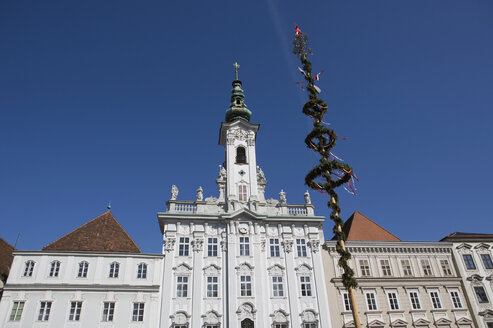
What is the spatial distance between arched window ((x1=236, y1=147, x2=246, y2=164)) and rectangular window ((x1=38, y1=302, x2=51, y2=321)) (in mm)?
21668

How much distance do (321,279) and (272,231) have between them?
6.30 metres

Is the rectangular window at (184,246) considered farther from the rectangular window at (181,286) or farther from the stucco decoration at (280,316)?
the stucco decoration at (280,316)

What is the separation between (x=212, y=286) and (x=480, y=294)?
25.5 meters

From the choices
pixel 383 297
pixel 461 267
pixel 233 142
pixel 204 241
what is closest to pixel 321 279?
pixel 383 297

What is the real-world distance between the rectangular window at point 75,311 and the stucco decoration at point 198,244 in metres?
10.1

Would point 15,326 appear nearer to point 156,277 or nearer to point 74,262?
point 74,262

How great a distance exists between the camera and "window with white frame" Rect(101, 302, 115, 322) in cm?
2767

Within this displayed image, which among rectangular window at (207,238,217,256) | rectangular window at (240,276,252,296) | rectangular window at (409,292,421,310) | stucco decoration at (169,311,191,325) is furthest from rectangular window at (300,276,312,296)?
stucco decoration at (169,311,191,325)

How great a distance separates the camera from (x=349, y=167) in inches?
661

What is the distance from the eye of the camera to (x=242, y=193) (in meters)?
36.4

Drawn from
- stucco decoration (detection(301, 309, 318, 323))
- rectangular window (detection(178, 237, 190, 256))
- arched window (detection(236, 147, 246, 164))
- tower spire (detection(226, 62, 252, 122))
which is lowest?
stucco decoration (detection(301, 309, 318, 323))

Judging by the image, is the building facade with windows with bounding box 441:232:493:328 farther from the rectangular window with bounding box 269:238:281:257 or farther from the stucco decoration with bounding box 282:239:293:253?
the rectangular window with bounding box 269:238:281:257

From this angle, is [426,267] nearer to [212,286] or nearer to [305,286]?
[305,286]

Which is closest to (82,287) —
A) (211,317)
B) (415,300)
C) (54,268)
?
(54,268)
